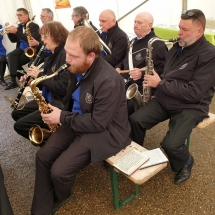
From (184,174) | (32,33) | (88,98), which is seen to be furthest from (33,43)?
(184,174)

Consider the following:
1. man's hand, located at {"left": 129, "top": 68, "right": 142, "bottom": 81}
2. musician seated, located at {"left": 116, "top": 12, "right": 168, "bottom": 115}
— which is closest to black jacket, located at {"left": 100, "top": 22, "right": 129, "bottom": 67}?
musician seated, located at {"left": 116, "top": 12, "right": 168, "bottom": 115}

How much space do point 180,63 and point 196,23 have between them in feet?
1.21

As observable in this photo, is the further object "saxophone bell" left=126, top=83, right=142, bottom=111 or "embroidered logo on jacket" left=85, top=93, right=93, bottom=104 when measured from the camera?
"saxophone bell" left=126, top=83, right=142, bottom=111

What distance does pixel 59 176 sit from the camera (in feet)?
6.08

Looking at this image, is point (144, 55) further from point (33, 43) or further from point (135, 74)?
point (33, 43)

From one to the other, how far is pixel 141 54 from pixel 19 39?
3.05 m

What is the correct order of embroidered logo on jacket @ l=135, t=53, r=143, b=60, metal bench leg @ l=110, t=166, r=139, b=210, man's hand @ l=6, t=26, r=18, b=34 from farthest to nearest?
man's hand @ l=6, t=26, r=18, b=34, embroidered logo on jacket @ l=135, t=53, r=143, b=60, metal bench leg @ l=110, t=166, r=139, b=210

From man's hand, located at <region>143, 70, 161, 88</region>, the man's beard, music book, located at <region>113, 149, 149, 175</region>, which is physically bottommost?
music book, located at <region>113, 149, 149, 175</region>

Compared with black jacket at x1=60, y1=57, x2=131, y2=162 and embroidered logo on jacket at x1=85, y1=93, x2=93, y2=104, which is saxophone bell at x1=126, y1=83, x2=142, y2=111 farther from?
embroidered logo on jacket at x1=85, y1=93, x2=93, y2=104

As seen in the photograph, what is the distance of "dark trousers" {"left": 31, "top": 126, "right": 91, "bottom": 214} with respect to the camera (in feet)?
6.18

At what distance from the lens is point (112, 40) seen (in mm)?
3568

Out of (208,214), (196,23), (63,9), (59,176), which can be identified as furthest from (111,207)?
(63,9)

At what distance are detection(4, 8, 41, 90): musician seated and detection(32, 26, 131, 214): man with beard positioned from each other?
3.16m

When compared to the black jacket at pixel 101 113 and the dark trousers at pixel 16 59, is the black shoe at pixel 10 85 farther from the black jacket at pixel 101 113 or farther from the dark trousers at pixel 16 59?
the black jacket at pixel 101 113
